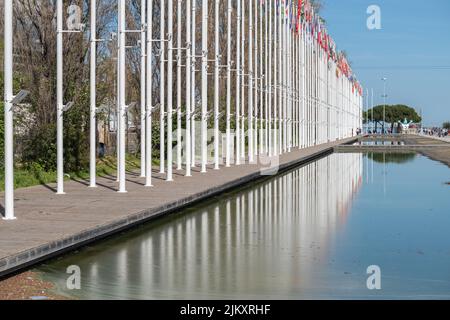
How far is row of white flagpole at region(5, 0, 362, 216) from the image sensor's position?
20438 millimetres

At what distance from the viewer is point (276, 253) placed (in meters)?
12.1

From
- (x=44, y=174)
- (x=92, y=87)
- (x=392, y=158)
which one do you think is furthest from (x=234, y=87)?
(x=92, y=87)

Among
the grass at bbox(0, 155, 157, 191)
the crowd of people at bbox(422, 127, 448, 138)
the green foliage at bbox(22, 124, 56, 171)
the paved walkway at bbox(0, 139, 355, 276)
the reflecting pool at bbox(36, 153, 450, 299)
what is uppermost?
the crowd of people at bbox(422, 127, 448, 138)

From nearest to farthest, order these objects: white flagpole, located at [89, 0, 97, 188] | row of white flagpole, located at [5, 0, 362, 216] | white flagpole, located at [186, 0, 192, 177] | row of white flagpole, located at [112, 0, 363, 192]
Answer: white flagpole, located at [89, 0, 97, 188] → row of white flagpole, located at [5, 0, 362, 216] → row of white flagpole, located at [112, 0, 363, 192] → white flagpole, located at [186, 0, 192, 177]

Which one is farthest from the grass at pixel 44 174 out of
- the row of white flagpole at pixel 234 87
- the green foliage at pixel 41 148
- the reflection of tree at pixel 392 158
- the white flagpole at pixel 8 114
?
the reflection of tree at pixel 392 158

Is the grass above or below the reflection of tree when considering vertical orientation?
above

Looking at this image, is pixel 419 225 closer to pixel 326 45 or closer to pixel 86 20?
pixel 86 20

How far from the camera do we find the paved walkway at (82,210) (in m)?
11.0

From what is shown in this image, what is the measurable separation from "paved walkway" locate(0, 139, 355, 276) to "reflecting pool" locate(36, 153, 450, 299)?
0.80 ft

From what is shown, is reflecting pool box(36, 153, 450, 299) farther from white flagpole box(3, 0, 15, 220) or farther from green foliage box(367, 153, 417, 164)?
green foliage box(367, 153, 417, 164)

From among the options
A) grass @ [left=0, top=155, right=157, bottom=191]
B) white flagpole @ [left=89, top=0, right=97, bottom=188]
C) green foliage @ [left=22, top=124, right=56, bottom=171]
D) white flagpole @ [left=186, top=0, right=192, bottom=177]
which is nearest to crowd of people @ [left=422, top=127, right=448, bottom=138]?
grass @ [left=0, top=155, right=157, bottom=191]

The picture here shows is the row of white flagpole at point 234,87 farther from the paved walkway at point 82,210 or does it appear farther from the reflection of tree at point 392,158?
the reflection of tree at point 392,158

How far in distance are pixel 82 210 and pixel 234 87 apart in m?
30.4
